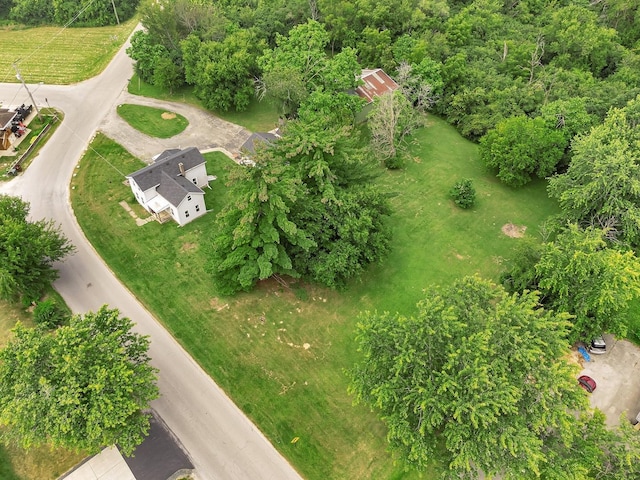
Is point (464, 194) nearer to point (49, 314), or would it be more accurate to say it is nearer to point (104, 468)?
point (104, 468)

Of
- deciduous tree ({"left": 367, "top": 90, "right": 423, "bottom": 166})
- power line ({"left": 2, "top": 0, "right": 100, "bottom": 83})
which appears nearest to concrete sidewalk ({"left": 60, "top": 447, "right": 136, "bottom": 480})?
deciduous tree ({"left": 367, "top": 90, "right": 423, "bottom": 166})

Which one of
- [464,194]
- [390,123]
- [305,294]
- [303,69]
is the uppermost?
[303,69]

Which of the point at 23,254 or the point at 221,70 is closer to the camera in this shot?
the point at 23,254

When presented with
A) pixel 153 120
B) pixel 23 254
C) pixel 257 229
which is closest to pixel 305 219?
pixel 257 229

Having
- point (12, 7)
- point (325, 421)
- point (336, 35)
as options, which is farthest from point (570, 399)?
point (12, 7)

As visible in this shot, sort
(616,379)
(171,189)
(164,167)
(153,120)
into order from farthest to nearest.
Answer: (153,120) → (164,167) → (171,189) → (616,379)

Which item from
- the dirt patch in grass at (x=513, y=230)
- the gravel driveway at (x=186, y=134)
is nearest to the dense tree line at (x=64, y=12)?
the gravel driveway at (x=186, y=134)

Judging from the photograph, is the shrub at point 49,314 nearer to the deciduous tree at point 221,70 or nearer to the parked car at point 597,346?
the deciduous tree at point 221,70

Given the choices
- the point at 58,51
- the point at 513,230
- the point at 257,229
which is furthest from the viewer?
the point at 58,51
